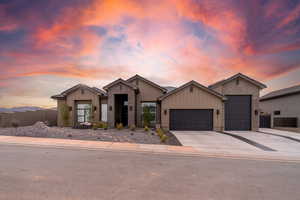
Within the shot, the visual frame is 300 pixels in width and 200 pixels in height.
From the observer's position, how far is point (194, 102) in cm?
1358

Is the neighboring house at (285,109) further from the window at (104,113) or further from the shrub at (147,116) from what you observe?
the window at (104,113)

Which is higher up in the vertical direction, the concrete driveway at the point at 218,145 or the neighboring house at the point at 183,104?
the neighboring house at the point at 183,104

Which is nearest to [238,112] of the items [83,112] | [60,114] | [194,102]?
[194,102]

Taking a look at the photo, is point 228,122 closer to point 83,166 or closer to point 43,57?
point 83,166

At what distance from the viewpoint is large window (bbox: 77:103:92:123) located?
52.2 feet

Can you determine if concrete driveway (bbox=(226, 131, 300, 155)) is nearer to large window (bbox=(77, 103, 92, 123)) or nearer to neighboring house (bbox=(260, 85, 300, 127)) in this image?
neighboring house (bbox=(260, 85, 300, 127))

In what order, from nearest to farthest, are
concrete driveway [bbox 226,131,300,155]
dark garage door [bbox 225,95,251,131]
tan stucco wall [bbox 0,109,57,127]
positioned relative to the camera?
concrete driveway [bbox 226,131,300,155]
dark garage door [bbox 225,95,251,131]
tan stucco wall [bbox 0,109,57,127]

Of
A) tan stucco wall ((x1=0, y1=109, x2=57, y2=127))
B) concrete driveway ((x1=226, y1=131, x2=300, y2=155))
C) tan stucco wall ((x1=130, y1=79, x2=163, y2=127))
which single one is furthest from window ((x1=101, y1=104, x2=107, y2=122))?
concrete driveway ((x1=226, y1=131, x2=300, y2=155))

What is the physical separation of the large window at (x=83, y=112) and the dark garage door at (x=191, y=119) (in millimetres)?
9821

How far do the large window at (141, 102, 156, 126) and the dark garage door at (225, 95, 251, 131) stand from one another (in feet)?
25.7

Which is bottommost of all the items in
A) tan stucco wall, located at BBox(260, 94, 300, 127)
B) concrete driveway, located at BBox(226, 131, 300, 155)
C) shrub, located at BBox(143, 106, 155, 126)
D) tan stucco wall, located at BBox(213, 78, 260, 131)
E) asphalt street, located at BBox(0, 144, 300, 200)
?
concrete driveway, located at BBox(226, 131, 300, 155)

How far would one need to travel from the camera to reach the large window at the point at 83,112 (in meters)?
15.9

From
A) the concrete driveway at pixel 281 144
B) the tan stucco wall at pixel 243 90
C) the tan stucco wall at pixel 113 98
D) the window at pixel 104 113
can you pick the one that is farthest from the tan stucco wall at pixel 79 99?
the concrete driveway at pixel 281 144

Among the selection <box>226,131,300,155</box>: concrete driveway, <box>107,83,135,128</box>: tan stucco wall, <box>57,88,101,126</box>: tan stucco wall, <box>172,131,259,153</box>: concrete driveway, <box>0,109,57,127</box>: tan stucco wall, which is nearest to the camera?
<box>172,131,259,153</box>: concrete driveway
